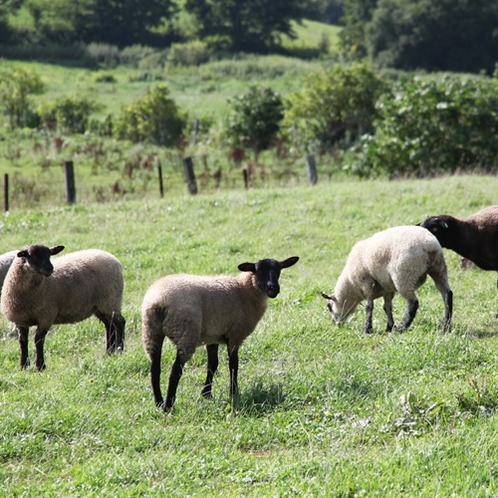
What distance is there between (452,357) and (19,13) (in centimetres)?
7864

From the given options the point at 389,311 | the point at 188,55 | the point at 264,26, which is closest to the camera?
the point at 389,311

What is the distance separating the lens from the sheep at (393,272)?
7598mm

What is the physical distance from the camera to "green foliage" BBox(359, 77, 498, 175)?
18734mm

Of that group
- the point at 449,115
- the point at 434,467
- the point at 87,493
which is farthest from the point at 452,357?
the point at 449,115

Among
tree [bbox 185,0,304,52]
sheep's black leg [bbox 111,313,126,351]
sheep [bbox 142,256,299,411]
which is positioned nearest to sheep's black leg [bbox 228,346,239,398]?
sheep [bbox 142,256,299,411]

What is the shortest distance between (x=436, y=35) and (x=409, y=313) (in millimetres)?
Result: 59399

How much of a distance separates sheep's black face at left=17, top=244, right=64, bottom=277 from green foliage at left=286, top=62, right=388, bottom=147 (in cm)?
2083

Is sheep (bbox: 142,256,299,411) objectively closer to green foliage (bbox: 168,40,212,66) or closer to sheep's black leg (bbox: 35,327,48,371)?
sheep's black leg (bbox: 35,327,48,371)

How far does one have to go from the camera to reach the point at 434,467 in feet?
15.1

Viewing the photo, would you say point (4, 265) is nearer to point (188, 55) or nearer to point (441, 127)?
point (441, 127)

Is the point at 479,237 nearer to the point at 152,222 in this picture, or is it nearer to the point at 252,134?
the point at 152,222

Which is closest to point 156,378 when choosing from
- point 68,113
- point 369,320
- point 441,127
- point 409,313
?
point 369,320

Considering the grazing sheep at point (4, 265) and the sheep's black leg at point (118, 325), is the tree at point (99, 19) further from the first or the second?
the sheep's black leg at point (118, 325)

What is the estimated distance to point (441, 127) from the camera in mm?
18594
